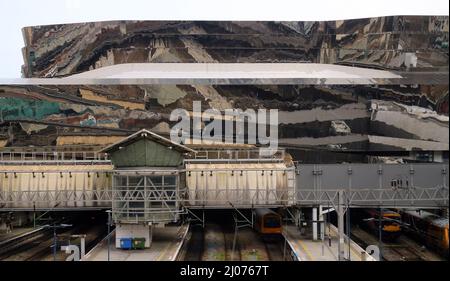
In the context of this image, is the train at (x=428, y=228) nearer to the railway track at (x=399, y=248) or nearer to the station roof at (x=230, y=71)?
the railway track at (x=399, y=248)

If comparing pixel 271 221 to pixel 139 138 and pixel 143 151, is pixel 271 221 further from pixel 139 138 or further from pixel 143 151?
pixel 139 138

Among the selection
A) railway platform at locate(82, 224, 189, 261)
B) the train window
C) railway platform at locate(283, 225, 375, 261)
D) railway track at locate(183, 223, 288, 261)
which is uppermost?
the train window

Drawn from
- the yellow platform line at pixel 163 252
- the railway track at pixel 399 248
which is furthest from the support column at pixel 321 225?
the yellow platform line at pixel 163 252

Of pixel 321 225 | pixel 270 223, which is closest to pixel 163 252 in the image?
pixel 270 223

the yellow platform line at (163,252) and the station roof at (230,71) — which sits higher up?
the station roof at (230,71)


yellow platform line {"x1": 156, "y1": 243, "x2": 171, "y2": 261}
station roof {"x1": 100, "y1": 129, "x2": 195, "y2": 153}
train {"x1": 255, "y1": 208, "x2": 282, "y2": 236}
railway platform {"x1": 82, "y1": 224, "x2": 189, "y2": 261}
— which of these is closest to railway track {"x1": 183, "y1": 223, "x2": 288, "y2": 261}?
train {"x1": 255, "y1": 208, "x2": 282, "y2": 236}

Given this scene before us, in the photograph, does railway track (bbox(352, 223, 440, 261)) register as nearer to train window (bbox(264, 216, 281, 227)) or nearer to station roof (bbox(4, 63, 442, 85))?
train window (bbox(264, 216, 281, 227))
